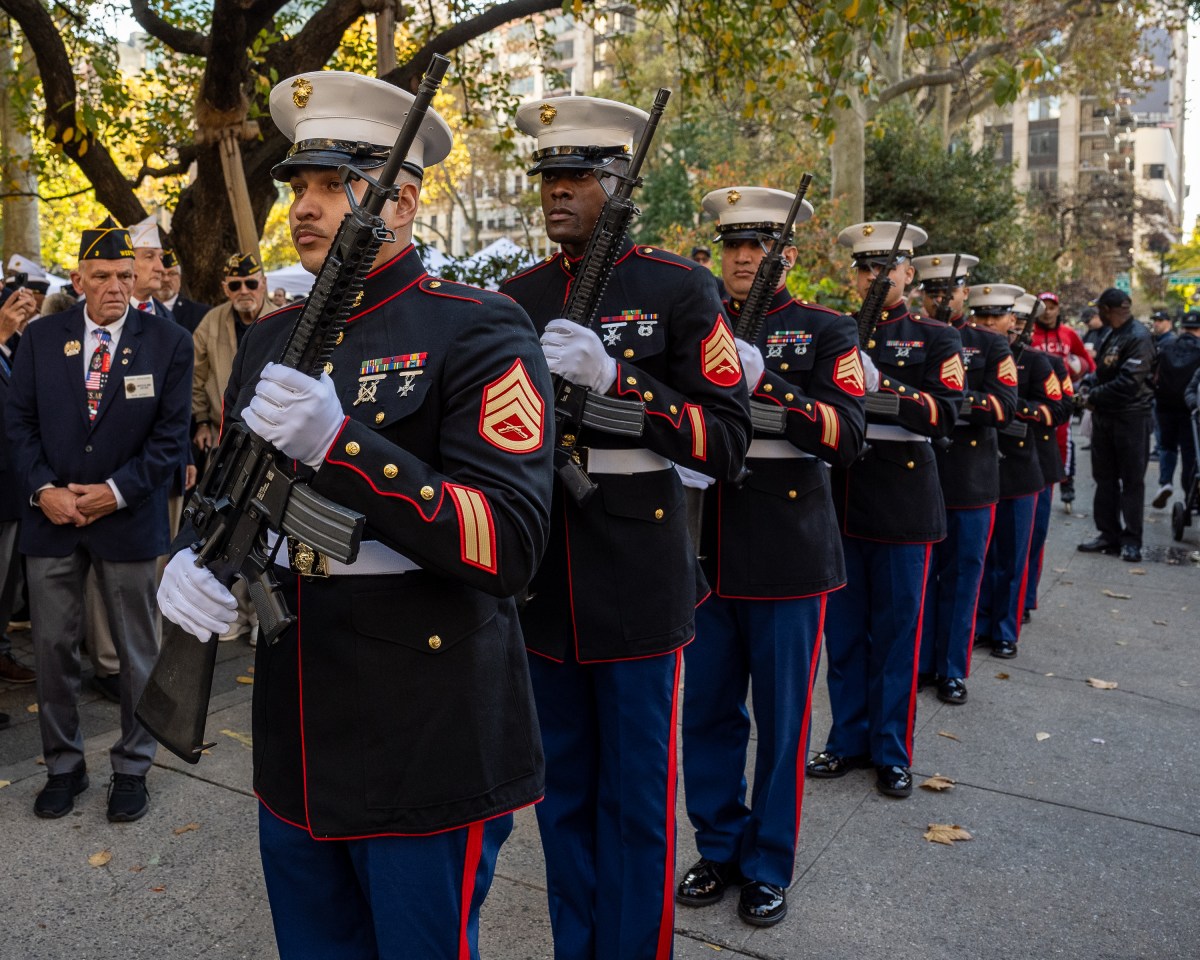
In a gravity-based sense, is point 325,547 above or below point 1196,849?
above

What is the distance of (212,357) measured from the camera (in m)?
6.73

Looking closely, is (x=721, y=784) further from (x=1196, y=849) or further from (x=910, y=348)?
(x=910, y=348)

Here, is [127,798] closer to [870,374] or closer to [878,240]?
[870,374]

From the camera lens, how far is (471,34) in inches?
336

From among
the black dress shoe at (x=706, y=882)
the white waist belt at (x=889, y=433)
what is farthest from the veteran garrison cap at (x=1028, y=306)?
the black dress shoe at (x=706, y=882)

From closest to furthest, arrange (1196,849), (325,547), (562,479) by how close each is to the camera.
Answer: (325,547) < (562,479) < (1196,849)

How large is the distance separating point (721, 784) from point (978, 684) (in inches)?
122

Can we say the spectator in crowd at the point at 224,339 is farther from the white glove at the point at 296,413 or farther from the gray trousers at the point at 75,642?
the white glove at the point at 296,413

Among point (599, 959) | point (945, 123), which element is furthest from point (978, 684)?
point (945, 123)

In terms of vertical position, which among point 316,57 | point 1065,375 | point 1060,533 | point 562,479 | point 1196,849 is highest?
point 316,57

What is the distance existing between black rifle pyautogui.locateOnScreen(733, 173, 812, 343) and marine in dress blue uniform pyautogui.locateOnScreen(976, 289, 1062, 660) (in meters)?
3.71

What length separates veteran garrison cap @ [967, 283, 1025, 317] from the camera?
23.5 feet

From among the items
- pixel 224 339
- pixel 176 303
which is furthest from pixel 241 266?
pixel 176 303

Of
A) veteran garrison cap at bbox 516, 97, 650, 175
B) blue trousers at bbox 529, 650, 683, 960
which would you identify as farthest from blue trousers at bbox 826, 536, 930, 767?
veteran garrison cap at bbox 516, 97, 650, 175
